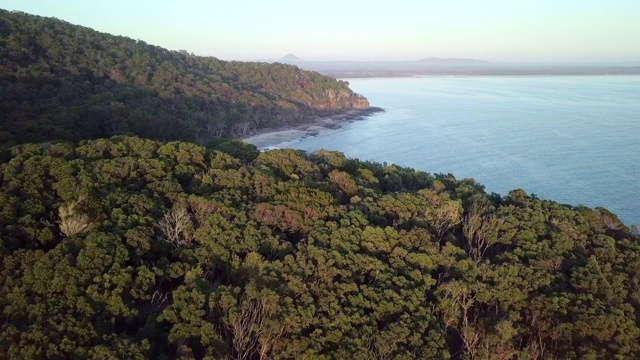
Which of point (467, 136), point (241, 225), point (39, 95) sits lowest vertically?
point (467, 136)

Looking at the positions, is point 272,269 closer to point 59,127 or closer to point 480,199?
point 480,199

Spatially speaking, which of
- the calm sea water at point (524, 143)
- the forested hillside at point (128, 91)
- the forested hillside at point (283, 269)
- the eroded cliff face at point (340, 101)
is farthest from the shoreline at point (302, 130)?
Result: the forested hillside at point (283, 269)

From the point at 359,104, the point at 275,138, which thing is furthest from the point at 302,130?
the point at 359,104

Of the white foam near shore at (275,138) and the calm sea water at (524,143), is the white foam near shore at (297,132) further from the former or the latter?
the calm sea water at (524,143)

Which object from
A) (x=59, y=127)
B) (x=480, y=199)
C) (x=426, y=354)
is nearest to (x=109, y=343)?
(x=426, y=354)

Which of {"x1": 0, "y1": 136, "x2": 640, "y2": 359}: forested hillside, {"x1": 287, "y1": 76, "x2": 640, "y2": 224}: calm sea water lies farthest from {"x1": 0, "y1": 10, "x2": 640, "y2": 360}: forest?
{"x1": 287, "y1": 76, "x2": 640, "y2": 224}: calm sea water

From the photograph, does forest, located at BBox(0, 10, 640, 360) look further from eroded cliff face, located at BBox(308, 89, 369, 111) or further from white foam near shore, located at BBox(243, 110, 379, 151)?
eroded cliff face, located at BBox(308, 89, 369, 111)
